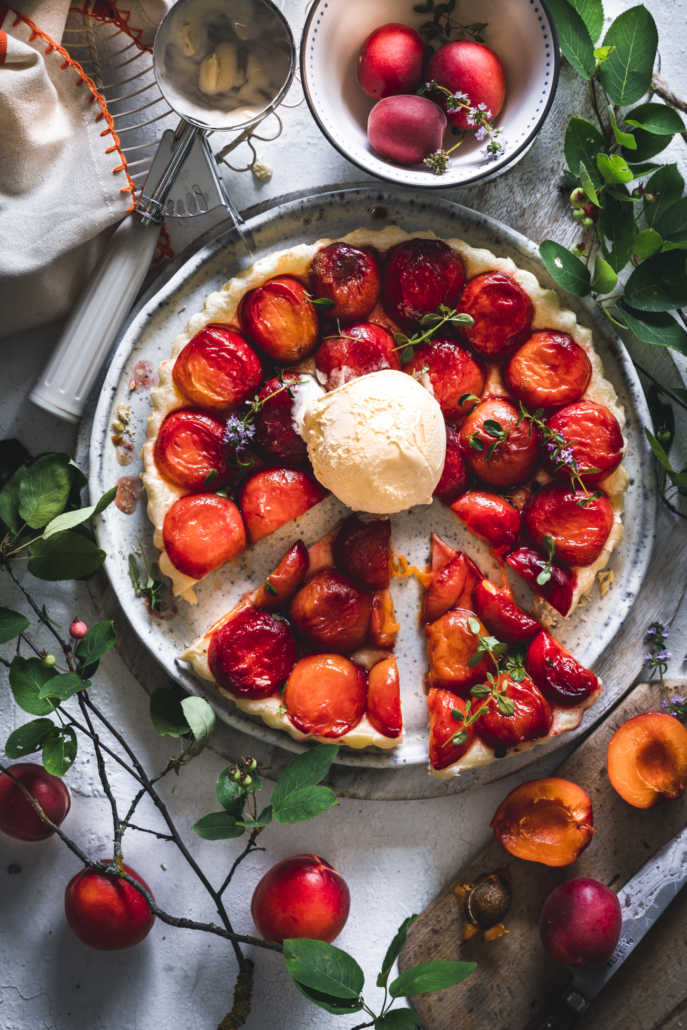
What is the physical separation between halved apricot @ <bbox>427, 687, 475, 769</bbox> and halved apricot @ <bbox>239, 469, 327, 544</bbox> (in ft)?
2.37

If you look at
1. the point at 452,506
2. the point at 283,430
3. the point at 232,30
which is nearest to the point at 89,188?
the point at 232,30

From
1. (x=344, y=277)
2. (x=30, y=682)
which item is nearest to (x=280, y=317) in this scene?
(x=344, y=277)

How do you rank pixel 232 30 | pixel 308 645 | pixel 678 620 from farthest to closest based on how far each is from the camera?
pixel 678 620 < pixel 308 645 < pixel 232 30

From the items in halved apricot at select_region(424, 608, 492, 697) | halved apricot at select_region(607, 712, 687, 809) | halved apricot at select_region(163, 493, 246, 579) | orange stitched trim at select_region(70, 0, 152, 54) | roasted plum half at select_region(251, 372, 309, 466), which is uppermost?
orange stitched trim at select_region(70, 0, 152, 54)

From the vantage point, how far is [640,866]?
7.71ft

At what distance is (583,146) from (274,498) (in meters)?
1.37

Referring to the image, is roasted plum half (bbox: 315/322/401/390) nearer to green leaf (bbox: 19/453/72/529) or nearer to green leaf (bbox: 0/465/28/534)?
green leaf (bbox: 19/453/72/529)

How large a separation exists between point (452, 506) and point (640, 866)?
128cm

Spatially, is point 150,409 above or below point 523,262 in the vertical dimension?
below

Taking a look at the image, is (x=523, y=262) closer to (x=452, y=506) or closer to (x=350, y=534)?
(x=452, y=506)

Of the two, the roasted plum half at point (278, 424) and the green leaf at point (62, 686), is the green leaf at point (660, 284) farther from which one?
the green leaf at point (62, 686)

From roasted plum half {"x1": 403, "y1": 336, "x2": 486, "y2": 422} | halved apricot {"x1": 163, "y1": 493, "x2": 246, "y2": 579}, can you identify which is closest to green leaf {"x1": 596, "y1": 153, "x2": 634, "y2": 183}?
roasted plum half {"x1": 403, "y1": 336, "x2": 486, "y2": 422}

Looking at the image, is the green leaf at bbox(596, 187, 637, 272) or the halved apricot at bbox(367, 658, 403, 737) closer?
the green leaf at bbox(596, 187, 637, 272)

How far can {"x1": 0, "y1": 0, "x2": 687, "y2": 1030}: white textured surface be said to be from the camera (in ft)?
7.91
